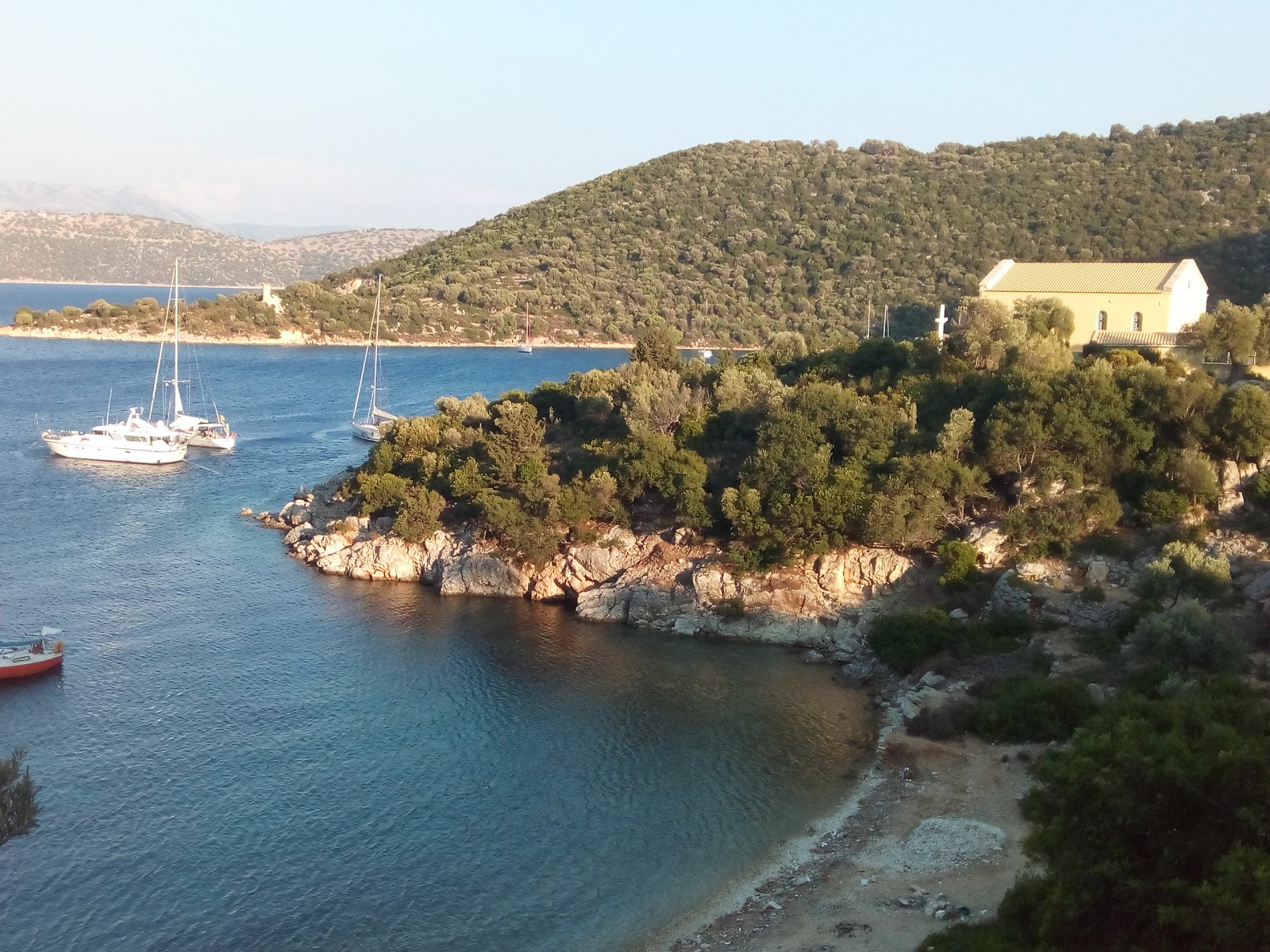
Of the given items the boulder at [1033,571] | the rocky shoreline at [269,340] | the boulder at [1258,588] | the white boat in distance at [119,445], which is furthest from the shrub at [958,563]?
the rocky shoreline at [269,340]

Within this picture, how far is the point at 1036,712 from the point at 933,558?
962 cm

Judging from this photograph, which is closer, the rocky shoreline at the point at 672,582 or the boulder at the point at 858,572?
the rocky shoreline at the point at 672,582

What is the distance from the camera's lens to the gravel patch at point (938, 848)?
61.0ft

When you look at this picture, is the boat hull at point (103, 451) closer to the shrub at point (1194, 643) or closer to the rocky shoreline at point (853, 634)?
the rocky shoreline at point (853, 634)

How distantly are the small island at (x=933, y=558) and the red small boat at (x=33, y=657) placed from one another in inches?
428

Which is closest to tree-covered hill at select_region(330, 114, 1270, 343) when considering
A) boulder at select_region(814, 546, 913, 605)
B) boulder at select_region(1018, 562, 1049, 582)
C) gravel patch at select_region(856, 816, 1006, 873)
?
boulder at select_region(1018, 562, 1049, 582)

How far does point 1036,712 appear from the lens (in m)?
22.8

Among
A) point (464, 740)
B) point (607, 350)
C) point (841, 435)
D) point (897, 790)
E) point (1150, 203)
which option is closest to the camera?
point (897, 790)

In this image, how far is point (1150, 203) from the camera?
83625 millimetres

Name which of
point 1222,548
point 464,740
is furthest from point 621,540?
point 1222,548

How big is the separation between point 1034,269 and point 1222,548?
20.4 m

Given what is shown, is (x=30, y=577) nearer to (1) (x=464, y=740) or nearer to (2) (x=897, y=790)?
(1) (x=464, y=740)

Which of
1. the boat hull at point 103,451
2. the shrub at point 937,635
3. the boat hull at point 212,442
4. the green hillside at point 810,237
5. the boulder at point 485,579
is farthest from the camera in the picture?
the green hillside at point 810,237

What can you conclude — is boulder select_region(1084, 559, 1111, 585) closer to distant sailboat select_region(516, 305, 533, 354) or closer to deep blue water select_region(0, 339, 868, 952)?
deep blue water select_region(0, 339, 868, 952)
